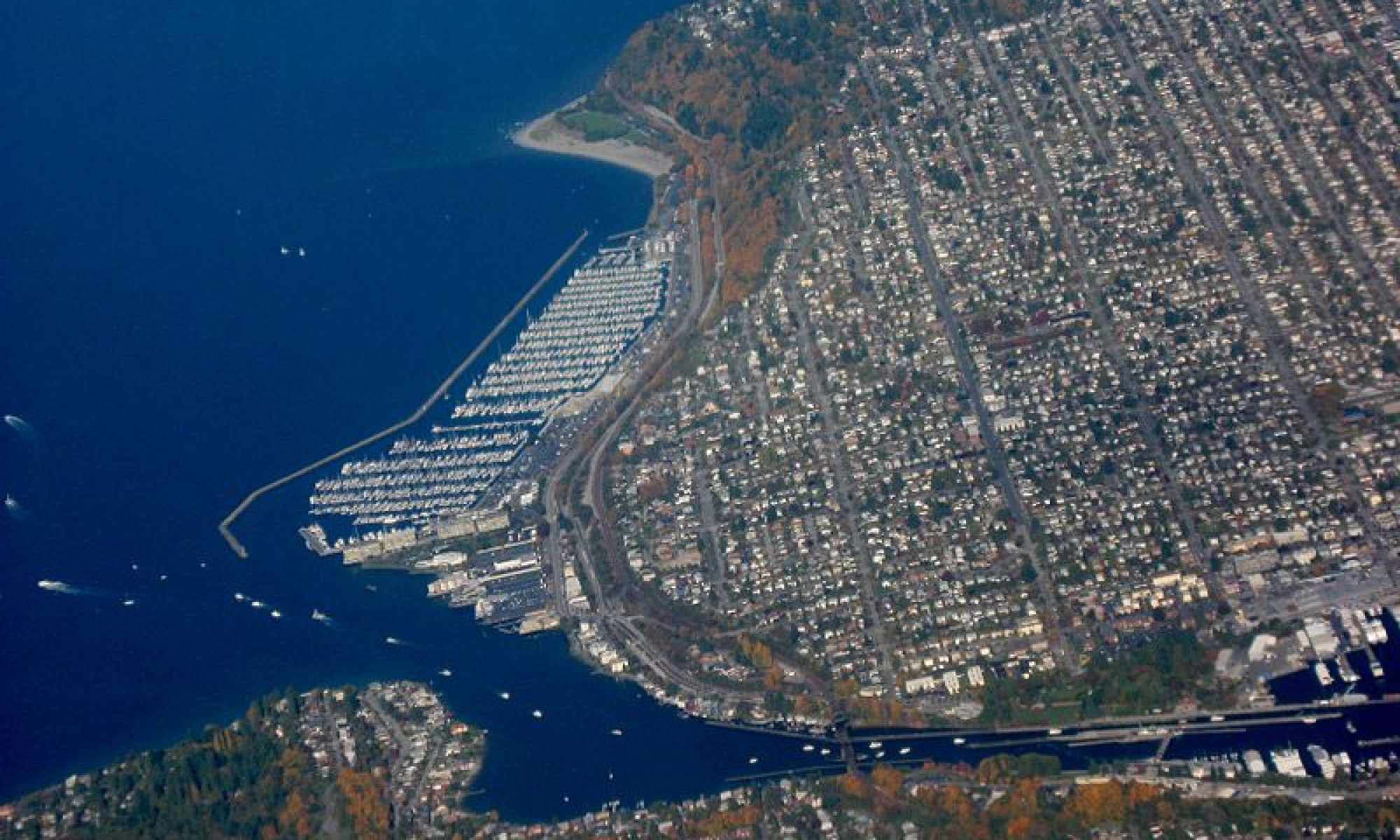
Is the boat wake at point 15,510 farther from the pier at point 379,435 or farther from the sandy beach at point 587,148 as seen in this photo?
the sandy beach at point 587,148

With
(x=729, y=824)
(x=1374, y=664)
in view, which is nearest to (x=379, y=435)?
(x=729, y=824)

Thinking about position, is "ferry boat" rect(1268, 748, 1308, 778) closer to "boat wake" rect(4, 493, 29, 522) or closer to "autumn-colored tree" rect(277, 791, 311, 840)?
"autumn-colored tree" rect(277, 791, 311, 840)

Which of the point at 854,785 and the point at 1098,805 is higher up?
the point at 854,785

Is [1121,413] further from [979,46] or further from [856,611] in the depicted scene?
[979,46]

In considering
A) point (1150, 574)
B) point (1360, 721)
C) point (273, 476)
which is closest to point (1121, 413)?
point (1150, 574)

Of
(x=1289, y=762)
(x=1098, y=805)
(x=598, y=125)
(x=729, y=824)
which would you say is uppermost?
(x=598, y=125)

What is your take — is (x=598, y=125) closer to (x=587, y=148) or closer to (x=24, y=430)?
(x=587, y=148)
